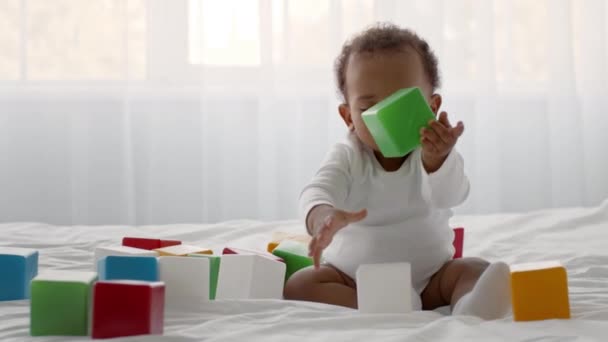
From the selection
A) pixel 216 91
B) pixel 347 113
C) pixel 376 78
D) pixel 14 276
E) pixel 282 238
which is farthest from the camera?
pixel 216 91

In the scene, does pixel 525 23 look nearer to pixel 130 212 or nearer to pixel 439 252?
pixel 130 212

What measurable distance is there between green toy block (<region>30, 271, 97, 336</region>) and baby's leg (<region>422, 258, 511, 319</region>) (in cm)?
45

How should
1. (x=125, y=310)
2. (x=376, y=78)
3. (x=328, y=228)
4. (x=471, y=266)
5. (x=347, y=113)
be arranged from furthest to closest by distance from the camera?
(x=347, y=113) → (x=376, y=78) → (x=471, y=266) → (x=328, y=228) → (x=125, y=310)

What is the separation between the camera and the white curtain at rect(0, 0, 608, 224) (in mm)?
2688

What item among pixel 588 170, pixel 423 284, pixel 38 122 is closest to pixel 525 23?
pixel 588 170

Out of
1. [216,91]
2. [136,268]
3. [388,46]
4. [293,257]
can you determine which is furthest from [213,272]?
[216,91]

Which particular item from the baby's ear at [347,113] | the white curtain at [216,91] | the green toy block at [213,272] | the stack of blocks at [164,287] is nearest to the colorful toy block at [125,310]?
the stack of blocks at [164,287]

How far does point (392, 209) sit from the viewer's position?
4.15 ft

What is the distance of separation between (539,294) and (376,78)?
0.49 metres

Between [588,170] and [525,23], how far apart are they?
60 cm

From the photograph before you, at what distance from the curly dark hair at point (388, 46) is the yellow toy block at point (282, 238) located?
29cm

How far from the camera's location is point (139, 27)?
106 inches

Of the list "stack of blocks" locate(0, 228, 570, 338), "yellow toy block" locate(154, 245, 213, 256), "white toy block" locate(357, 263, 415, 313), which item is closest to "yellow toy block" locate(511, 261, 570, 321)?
"stack of blocks" locate(0, 228, 570, 338)

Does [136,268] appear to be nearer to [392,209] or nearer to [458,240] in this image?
[392,209]
